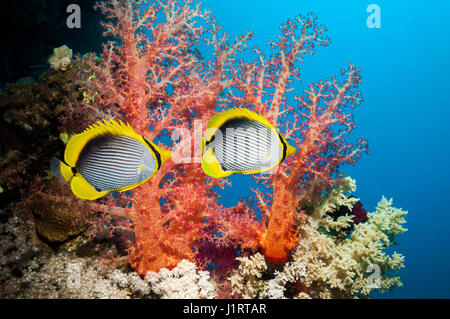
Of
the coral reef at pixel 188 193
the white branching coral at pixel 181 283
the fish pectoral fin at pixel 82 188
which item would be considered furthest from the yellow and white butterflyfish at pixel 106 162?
the white branching coral at pixel 181 283

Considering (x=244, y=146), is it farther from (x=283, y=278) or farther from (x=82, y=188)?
(x=283, y=278)

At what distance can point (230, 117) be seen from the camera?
1.31m

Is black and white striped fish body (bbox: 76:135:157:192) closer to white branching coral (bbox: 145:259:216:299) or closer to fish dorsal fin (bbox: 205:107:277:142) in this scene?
fish dorsal fin (bbox: 205:107:277:142)

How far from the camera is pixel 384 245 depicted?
3.26 meters

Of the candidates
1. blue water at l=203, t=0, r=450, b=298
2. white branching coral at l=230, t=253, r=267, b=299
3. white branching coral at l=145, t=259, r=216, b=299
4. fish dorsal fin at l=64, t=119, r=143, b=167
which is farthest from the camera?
blue water at l=203, t=0, r=450, b=298

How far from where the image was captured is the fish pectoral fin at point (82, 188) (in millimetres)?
1288

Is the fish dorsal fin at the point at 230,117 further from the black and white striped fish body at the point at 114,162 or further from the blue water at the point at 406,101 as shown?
the blue water at the point at 406,101

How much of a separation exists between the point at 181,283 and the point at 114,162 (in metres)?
1.77

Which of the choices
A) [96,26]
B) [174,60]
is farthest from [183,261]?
[96,26]

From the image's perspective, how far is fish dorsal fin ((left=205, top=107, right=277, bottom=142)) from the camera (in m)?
1.28

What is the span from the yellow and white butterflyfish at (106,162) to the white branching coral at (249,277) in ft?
6.03

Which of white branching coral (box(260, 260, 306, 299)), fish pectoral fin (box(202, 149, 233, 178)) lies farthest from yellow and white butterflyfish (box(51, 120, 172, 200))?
white branching coral (box(260, 260, 306, 299))

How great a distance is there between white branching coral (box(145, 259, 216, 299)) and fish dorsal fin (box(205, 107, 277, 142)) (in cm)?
189
